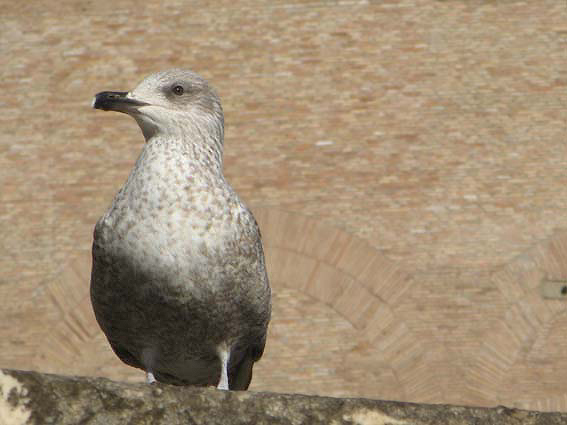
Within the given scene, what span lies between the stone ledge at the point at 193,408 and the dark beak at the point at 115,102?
1.31 m

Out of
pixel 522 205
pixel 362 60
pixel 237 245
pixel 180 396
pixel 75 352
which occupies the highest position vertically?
pixel 180 396

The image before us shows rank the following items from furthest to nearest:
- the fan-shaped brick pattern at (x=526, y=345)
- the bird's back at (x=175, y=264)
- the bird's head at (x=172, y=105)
A: the fan-shaped brick pattern at (x=526, y=345) → the bird's head at (x=172, y=105) → the bird's back at (x=175, y=264)

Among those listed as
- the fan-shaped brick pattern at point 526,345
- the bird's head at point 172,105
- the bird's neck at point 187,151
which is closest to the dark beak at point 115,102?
the bird's head at point 172,105

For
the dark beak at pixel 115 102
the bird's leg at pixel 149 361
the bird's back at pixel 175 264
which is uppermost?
the dark beak at pixel 115 102

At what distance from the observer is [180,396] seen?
2.88m

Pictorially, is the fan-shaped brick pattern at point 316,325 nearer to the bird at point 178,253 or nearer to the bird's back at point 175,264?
the bird at point 178,253

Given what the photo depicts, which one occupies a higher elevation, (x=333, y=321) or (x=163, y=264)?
(x=163, y=264)

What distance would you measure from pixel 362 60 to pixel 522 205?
6.26ft

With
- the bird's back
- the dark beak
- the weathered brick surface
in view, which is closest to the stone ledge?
the bird's back

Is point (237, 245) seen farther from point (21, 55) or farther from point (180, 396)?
point (21, 55)

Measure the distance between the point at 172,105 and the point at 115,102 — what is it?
21 cm

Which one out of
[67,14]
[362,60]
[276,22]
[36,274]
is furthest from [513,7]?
[36,274]

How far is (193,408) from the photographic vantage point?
2.88 m

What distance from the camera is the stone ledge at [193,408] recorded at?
107 inches
